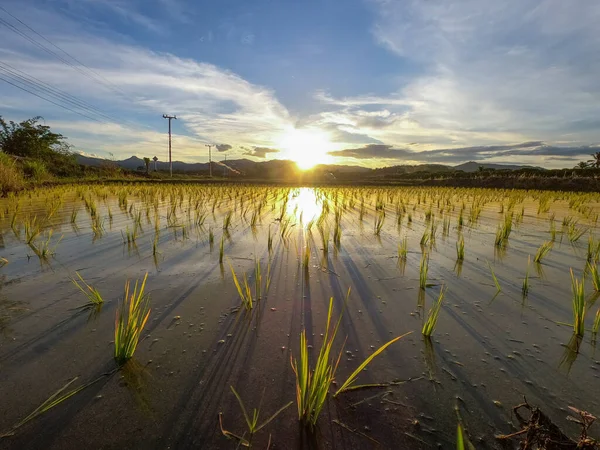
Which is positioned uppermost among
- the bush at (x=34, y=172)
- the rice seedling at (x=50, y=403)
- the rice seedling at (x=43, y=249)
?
the bush at (x=34, y=172)

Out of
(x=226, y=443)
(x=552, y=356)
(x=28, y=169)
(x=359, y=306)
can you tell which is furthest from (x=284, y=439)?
(x=28, y=169)

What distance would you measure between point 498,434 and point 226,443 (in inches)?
31.2

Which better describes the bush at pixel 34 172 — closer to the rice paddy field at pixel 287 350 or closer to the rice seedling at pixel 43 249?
the rice seedling at pixel 43 249

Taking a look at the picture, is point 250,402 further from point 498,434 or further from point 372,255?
point 372,255

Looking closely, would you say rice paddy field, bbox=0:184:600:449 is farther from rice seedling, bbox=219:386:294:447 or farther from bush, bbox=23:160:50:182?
bush, bbox=23:160:50:182

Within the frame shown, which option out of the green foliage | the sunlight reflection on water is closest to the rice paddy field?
the sunlight reflection on water

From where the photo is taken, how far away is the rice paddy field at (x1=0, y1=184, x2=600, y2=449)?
93 cm

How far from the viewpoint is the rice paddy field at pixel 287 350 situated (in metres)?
0.93

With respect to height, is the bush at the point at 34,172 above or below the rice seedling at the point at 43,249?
above

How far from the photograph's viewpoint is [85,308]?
1667 millimetres

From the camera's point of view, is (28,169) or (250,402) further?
(28,169)

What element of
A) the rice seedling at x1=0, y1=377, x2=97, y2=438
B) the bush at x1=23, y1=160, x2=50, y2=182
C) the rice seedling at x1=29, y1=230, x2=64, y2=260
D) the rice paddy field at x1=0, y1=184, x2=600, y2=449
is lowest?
the rice seedling at x1=0, y1=377, x2=97, y2=438

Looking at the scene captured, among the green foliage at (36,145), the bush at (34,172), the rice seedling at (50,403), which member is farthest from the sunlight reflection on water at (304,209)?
the green foliage at (36,145)

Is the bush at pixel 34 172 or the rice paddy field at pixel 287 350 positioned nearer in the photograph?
the rice paddy field at pixel 287 350
